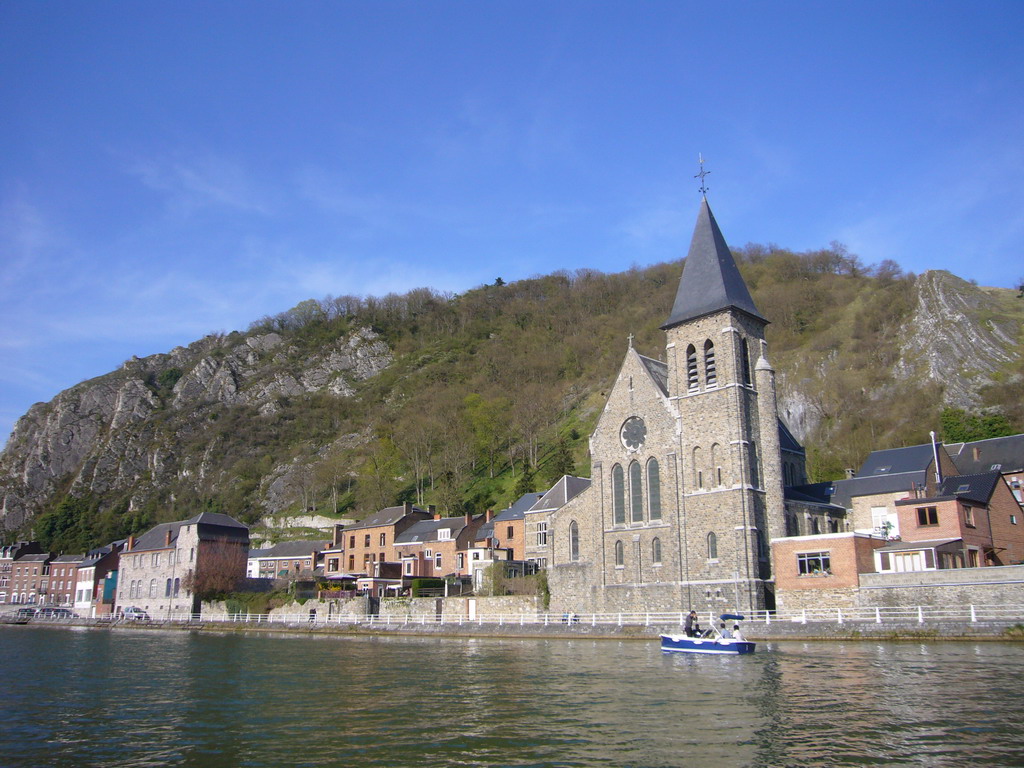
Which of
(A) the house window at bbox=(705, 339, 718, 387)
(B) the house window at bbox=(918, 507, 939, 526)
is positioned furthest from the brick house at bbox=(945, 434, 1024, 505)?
(A) the house window at bbox=(705, 339, 718, 387)

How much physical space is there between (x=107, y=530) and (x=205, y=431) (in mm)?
23467

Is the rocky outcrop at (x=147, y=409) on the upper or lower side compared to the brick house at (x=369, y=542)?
upper

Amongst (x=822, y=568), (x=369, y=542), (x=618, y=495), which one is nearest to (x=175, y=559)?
(x=369, y=542)

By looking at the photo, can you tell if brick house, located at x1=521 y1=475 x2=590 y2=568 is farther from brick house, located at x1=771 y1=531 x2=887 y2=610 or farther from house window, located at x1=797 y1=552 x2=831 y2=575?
house window, located at x1=797 y1=552 x2=831 y2=575

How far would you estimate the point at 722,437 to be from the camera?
3909 centimetres

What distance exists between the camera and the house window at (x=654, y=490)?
4112 centimetres

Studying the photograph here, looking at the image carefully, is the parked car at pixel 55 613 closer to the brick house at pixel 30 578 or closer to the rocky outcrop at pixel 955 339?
the brick house at pixel 30 578

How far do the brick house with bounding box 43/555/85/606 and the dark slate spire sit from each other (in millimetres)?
74462

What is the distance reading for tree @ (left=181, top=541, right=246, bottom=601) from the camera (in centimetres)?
6266

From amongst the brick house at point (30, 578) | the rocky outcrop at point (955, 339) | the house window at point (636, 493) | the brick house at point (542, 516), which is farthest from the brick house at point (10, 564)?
the rocky outcrop at point (955, 339)

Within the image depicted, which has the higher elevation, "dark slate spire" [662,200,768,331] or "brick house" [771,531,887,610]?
"dark slate spire" [662,200,768,331]

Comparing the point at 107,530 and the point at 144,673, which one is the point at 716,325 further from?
the point at 107,530

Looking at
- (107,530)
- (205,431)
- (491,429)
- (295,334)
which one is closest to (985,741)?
(491,429)

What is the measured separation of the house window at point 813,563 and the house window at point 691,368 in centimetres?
1035
